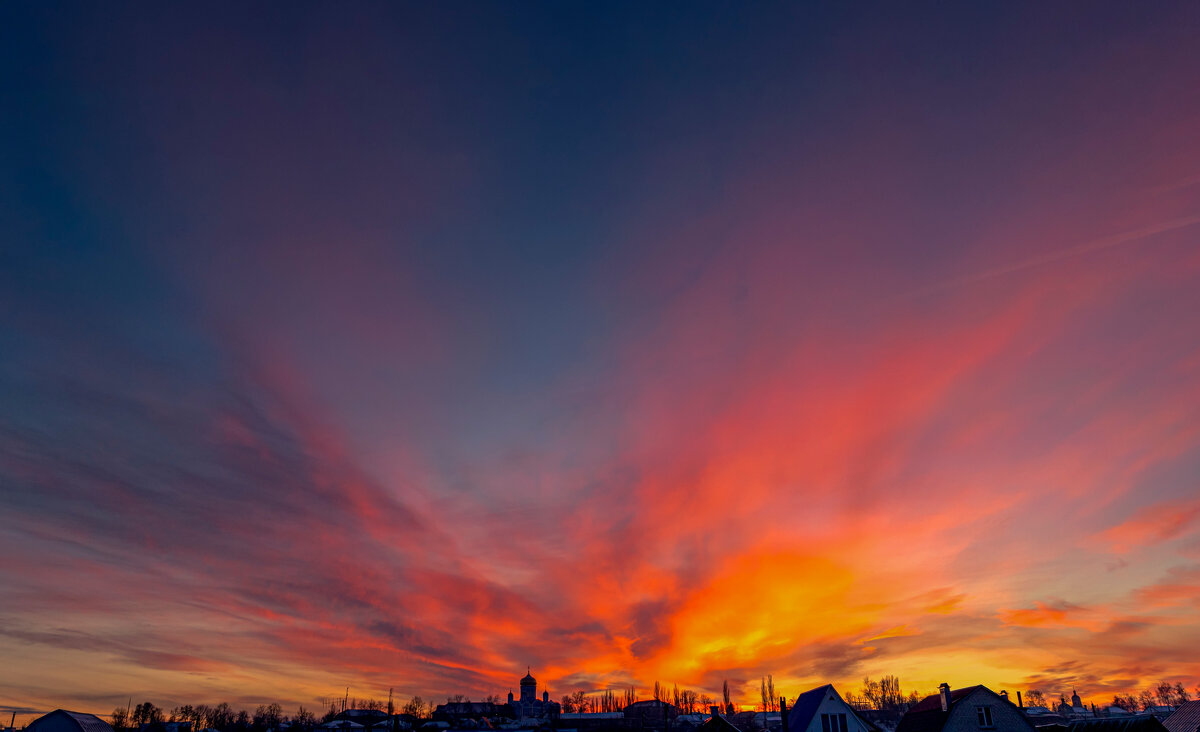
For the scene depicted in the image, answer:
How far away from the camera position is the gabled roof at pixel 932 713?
7269cm

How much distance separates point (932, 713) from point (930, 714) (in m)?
0.42

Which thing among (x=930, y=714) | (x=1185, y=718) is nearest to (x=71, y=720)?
(x=930, y=714)

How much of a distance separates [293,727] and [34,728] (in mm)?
98020

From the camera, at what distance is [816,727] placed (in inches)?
3049

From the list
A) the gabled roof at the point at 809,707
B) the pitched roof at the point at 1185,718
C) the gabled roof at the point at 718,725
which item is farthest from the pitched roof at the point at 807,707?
the pitched roof at the point at 1185,718

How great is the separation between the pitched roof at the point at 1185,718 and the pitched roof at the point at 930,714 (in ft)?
66.9

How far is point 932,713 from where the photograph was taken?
75500 mm

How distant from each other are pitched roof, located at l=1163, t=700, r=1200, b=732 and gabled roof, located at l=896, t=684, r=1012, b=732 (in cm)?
1863

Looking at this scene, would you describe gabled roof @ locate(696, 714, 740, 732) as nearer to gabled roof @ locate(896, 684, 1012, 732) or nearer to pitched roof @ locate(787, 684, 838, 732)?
pitched roof @ locate(787, 684, 838, 732)

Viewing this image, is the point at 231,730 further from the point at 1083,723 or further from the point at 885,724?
the point at 1083,723

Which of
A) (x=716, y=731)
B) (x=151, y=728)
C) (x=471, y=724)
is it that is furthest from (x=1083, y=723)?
(x=151, y=728)

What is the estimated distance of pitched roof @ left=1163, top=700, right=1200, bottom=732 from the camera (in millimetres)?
70875

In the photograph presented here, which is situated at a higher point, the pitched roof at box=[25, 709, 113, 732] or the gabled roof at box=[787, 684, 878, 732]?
the gabled roof at box=[787, 684, 878, 732]

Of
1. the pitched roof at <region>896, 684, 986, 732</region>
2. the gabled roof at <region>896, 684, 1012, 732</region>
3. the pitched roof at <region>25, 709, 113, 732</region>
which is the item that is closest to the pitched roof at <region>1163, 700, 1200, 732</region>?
the gabled roof at <region>896, 684, 1012, 732</region>
